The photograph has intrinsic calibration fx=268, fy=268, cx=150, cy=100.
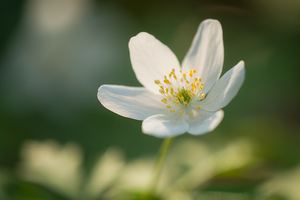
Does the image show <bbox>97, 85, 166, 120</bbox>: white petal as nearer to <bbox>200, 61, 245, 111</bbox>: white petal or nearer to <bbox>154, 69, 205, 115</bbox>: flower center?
<bbox>154, 69, 205, 115</bbox>: flower center

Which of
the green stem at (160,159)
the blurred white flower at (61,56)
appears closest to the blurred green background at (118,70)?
the blurred white flower at (61,56)

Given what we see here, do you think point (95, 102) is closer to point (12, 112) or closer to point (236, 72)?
point (12, 112)

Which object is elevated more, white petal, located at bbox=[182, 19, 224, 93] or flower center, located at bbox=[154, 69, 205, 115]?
white petal, located at bbox=[182, 19, 224, 93]

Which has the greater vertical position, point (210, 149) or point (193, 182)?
point (210, 149)

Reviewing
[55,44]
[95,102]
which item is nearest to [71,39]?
[55,44]

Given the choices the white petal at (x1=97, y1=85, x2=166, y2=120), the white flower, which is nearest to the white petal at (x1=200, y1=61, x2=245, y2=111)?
the white flower

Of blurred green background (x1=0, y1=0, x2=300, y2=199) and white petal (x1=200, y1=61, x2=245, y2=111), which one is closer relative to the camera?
white petal (x1=200, y1=61, x2=245, y2=111)
